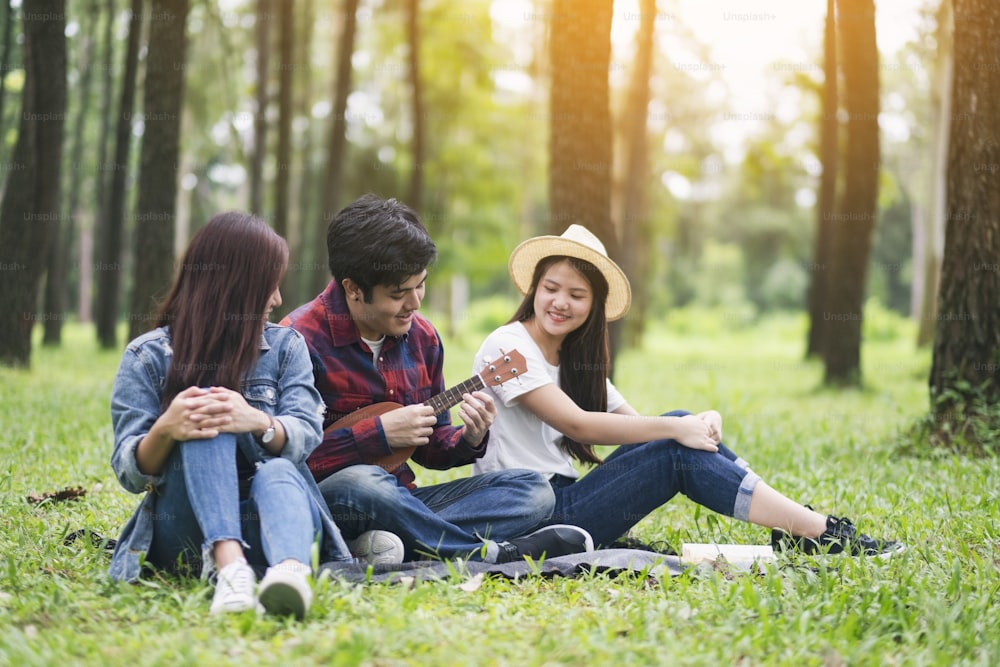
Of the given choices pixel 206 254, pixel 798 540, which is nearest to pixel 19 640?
pixel 206 254

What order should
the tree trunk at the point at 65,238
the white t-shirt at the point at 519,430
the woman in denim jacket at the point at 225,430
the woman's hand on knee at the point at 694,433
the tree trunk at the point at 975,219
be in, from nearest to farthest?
1. the woman in denim jacket at the point at 225,430
2. the woman's hand on knee at the point at 694,433
3. the white t-shirt at the point at 519,430
4. the tree trunk at the point at 975,219
5. the tree trunk at the point at 65,238

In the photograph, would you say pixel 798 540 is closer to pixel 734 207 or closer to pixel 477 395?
pixel 477 395

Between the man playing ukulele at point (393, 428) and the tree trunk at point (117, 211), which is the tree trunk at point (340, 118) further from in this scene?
the man playing ukulele at point (393, 428)

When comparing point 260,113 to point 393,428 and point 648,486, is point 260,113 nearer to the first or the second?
point 393,428

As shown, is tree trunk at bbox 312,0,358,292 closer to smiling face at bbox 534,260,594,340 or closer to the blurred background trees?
the blurred background trees

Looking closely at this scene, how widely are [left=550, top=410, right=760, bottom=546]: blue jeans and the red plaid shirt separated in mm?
487

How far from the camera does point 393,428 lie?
3955 mm

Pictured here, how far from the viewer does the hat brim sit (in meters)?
4.46

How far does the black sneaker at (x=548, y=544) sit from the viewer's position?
158 inches

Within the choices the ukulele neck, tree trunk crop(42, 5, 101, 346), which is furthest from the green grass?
tree trunk crop(42, 5, 101, 346)

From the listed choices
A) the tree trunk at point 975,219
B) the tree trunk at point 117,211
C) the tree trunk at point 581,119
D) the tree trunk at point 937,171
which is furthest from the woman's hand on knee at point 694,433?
the tree trunk at point 937,171

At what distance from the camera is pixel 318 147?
2712cm

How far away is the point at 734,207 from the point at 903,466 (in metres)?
44.0

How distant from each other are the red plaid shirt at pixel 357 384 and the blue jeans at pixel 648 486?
49 cm
